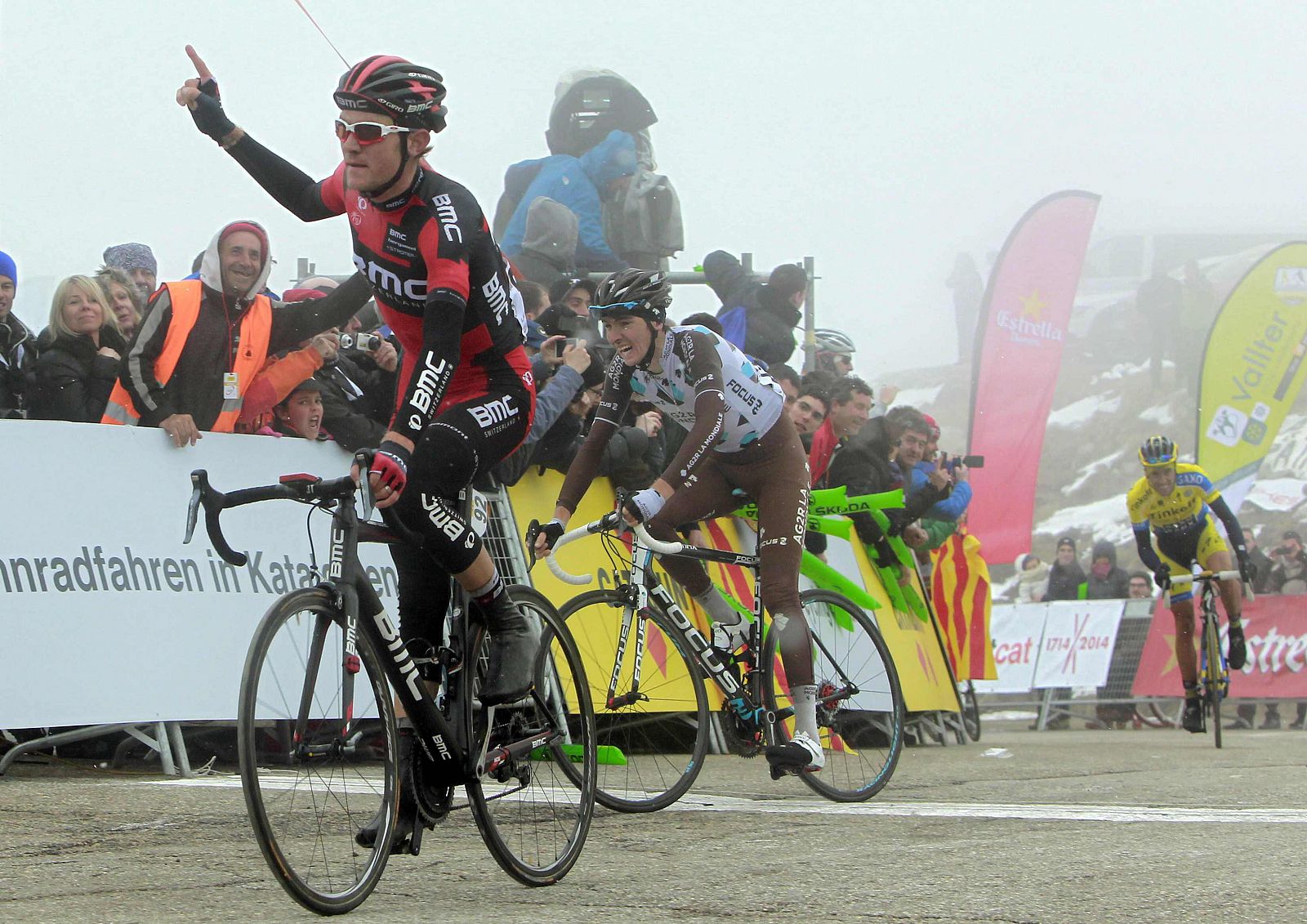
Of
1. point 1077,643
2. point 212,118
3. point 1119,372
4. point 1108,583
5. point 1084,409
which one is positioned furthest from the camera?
point 1084,409

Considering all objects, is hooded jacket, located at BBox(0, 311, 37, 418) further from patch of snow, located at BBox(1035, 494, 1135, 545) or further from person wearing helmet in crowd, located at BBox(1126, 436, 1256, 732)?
patch of snow, located at BBox(1035, 494, 1135, 545)

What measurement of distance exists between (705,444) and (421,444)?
7.74 feet

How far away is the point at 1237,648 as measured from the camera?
43.2ft

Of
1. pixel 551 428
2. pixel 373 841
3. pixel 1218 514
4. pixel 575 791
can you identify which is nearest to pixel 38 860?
pixel 373 841

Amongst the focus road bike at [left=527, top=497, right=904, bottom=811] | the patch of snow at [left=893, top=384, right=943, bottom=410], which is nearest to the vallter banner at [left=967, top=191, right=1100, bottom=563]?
the patch of snow at [left=893, top=384, right=943, bottom=410]

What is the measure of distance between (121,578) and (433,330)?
327 cm

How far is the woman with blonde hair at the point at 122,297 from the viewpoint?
8.02 metres

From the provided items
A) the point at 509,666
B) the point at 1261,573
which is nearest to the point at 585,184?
the point at 509,666

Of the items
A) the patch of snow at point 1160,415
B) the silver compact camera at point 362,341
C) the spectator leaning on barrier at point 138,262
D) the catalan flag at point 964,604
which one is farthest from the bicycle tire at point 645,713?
the patch of snow at point 1160,415

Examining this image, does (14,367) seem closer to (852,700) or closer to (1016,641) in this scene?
(852,700)

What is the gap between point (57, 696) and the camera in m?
6.67

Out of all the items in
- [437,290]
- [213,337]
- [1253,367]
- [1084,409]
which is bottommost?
[437,290]

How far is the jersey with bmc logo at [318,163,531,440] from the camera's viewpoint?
4.23 metres

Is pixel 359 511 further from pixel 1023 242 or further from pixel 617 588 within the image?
pixel 1023 242
